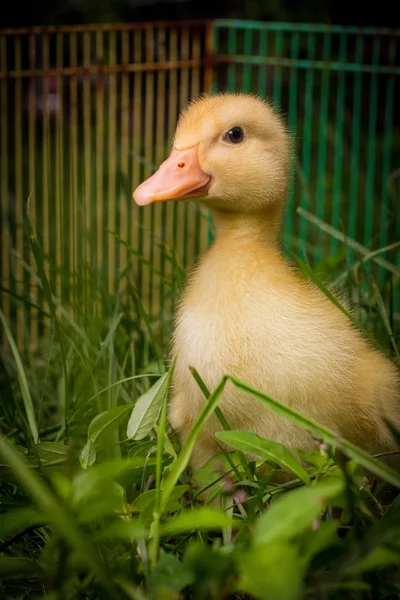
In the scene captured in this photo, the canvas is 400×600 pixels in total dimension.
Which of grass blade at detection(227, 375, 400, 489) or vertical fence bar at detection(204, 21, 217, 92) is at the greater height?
vertical fence bar at detection(204, 21, 217, 92)

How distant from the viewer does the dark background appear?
519 cm

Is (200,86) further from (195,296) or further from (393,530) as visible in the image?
(393,530)

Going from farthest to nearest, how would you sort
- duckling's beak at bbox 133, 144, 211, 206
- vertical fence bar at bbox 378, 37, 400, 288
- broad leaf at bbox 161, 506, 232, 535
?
1. vertical fence bar at bbox 378, 37, 400, 288
2. duckling's beak at bbox 133, 144, 211, 206
3. broad leaf at bbox 161, 506, 232, 535

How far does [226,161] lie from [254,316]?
0.97 feet

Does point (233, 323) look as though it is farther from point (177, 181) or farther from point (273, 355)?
point (177, 181)

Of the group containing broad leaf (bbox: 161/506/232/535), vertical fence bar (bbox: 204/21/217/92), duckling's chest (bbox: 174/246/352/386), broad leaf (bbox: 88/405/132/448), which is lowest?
broad leaf (bbox: 88/405/132/448)

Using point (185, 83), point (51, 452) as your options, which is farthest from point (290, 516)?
point (185, 83)

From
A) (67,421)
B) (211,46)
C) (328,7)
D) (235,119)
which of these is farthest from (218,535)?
(328,7)

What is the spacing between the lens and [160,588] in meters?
0.84

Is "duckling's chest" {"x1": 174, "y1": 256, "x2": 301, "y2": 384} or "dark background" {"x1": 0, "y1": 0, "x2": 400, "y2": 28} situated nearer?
"duckling's chest" {"x1": 174, "y1": 256, "x2": 301, "y2": 384}

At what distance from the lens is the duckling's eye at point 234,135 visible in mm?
1433

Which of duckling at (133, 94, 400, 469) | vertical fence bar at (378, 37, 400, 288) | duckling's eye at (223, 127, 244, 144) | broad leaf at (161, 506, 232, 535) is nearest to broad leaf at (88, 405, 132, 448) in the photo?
duckling at (133, 94, 400, 469)

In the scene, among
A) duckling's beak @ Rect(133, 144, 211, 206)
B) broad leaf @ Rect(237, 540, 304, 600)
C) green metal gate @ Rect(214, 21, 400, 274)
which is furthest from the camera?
green metal gate @ Rect(214, 21, 400, 274)

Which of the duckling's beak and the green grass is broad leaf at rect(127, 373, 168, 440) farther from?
the duckling's beak
